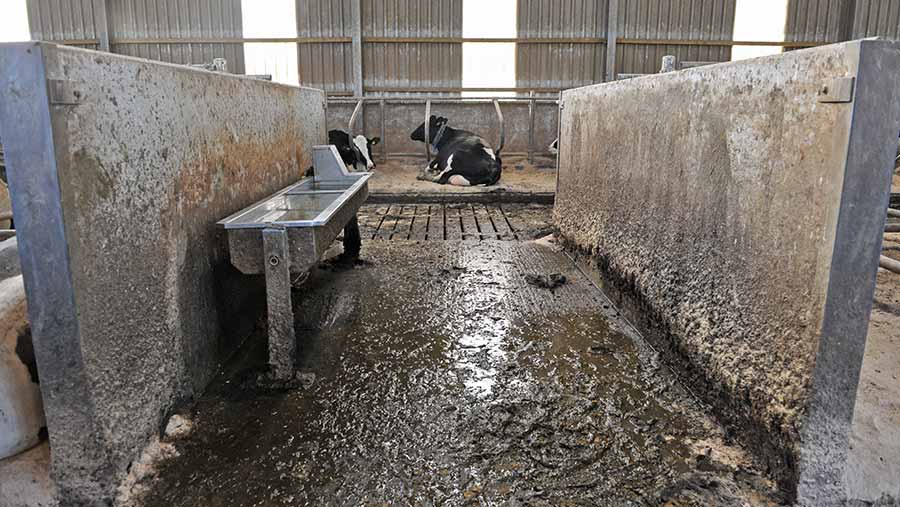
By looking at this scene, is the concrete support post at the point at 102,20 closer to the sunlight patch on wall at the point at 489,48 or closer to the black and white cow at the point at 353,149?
the black and white cow at the point at 353,149

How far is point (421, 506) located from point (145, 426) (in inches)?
38.1

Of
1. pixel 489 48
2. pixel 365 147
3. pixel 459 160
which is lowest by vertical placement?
pixel 459 160

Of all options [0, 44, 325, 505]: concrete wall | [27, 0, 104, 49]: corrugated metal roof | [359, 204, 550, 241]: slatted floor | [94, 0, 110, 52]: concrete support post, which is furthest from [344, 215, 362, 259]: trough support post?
[27, 0, 104, 49]: corrugated metal roof

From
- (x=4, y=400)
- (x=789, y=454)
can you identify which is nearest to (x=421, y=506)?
(x=789, y=454)

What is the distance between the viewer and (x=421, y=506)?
6.05ft

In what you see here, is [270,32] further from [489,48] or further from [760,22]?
[760,22]

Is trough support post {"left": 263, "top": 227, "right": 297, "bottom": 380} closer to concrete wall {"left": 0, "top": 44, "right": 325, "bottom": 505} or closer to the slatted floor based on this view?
concrete wall {"left": 0, "top": 44, "right": 325, "bottom": 505}

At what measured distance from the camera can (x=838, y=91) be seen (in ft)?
5.32

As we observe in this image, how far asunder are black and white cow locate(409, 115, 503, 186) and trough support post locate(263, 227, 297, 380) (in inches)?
253

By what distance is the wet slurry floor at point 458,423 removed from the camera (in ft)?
6.31

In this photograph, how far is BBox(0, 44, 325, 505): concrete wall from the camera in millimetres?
1617

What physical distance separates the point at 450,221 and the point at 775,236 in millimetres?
4753

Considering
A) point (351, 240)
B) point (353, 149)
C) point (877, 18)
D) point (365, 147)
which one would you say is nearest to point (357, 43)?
point (365, 147)

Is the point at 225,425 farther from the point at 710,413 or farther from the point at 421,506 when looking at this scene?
the point at 710,413
